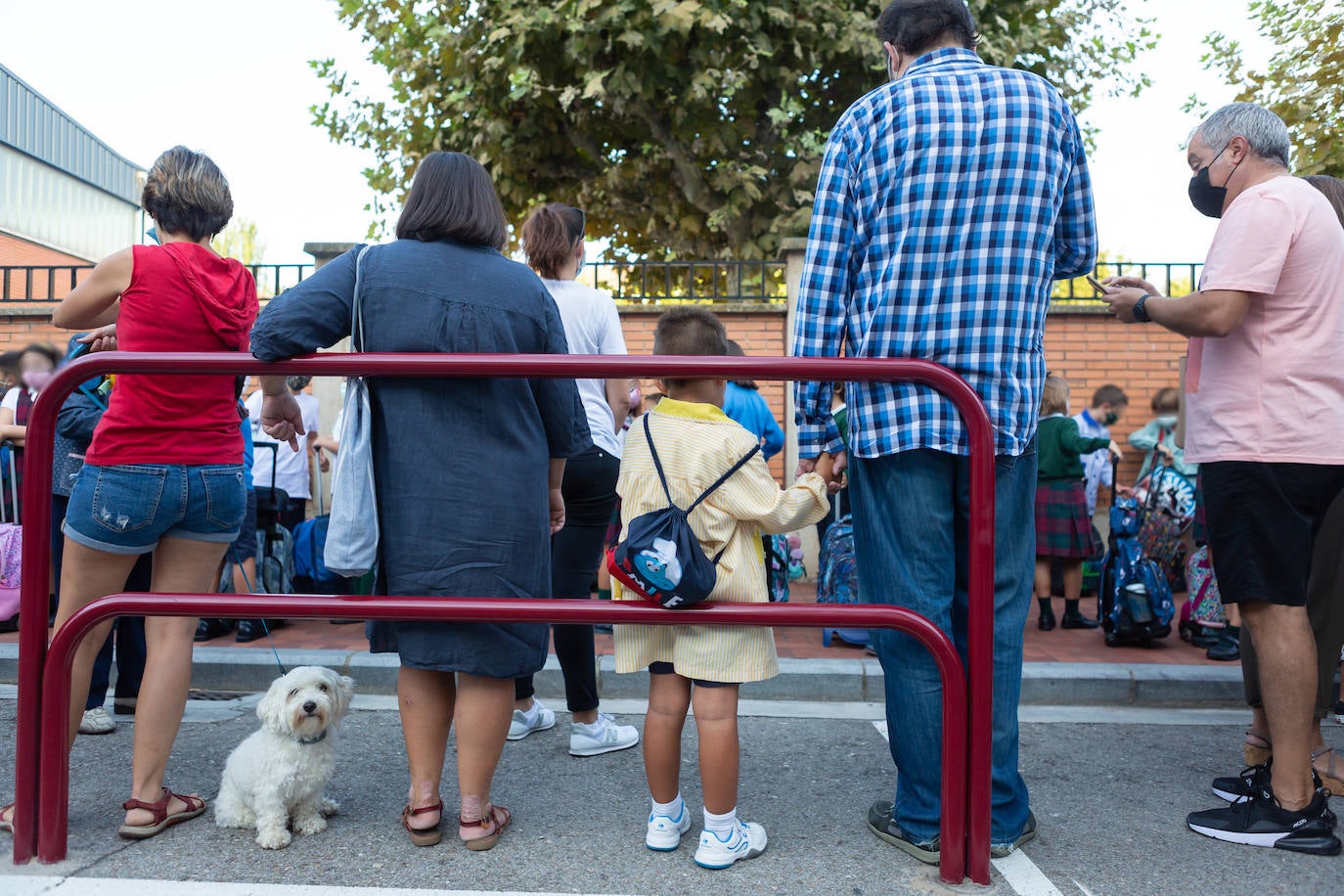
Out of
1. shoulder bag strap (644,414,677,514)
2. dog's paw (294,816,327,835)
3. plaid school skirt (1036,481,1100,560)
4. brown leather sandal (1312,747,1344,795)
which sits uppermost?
shoulder bag strap (644,414,677,514)

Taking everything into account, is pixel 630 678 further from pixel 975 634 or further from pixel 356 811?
pixel 975 634

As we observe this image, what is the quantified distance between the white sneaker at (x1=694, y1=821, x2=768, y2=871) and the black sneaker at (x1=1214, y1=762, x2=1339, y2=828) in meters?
1.42

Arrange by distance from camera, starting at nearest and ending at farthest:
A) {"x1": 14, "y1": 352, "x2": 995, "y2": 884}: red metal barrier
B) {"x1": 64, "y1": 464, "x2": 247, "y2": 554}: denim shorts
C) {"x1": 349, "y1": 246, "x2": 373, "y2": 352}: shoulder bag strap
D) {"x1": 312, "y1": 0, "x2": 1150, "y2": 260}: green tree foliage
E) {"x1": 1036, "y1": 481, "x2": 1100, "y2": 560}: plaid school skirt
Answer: {"x1": 14, "y1": 352, "x2": 995, "y2": 884}: red metal barrier < {"x1": 349, "y1": 246, "x2": 373, "y2": 352}: shoulder bag strap < {"x1": 64, "y1": 464, "x2": 247, "y2": 554}: denim shorts < {"x1": 1036, "y1": 481, "x2": 1100, "y2": 560}: plaid school skirt < {"x1": 312, "y1": 0, "x2": 1150, "y2": 260}: green tree foliage

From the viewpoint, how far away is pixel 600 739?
379 cm

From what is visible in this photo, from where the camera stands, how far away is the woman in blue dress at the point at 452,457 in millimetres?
2693

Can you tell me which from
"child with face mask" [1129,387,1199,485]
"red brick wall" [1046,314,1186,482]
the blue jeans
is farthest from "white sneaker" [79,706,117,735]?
"red brick wall" [1046,314,1186,482]

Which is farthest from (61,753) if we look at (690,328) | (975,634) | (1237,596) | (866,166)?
(1237,596)

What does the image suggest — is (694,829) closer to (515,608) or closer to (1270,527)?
(515,608)

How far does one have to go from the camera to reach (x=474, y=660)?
8.93ft

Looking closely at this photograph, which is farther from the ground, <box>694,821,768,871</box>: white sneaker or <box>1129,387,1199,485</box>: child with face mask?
<box>1129,387,1199,485</box>: child with face mask

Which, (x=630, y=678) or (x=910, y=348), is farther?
(x=630, y=678)

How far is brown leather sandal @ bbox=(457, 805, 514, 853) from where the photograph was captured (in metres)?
2.77

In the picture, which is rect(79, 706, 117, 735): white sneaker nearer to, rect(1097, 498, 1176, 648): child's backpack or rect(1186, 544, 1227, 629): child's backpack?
rect(1097, 498, 1176, 648): child's backpack

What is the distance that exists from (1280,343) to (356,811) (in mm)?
2970
